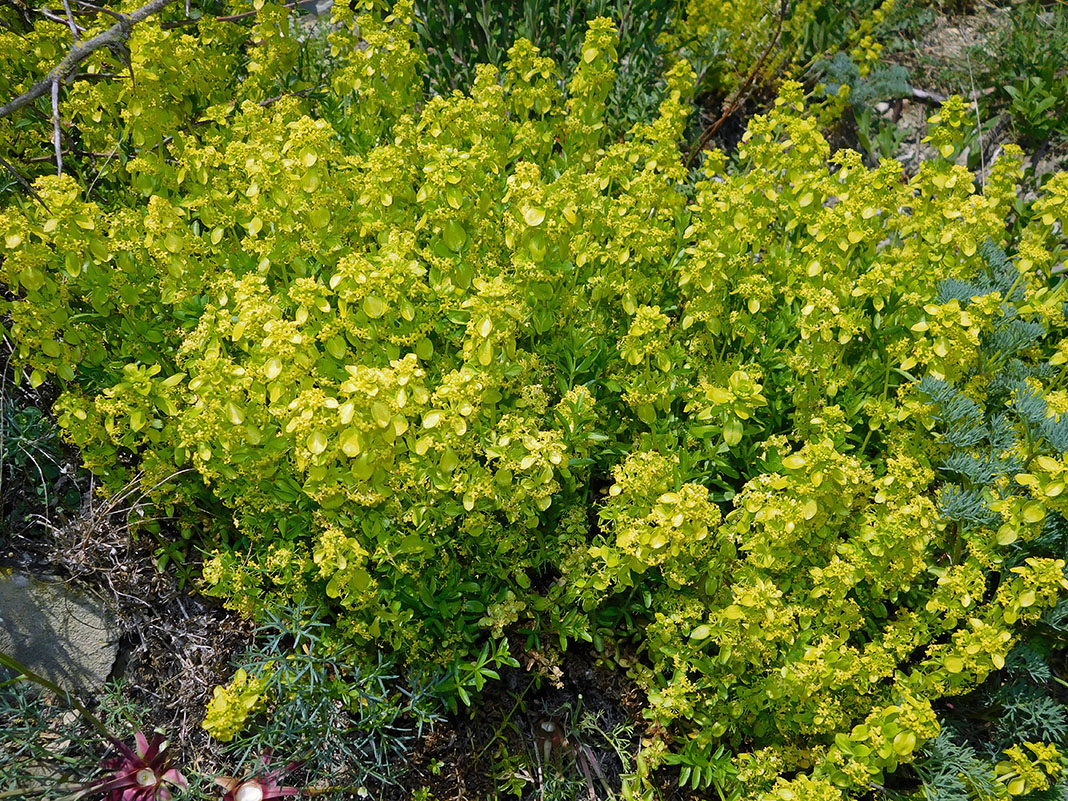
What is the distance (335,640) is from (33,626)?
1.04m

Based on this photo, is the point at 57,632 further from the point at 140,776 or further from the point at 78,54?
the point at 78,54

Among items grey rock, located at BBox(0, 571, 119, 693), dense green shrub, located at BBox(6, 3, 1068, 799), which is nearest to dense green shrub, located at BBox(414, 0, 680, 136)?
dense green shrub, located at BBox(6, 3, 1068, 799)

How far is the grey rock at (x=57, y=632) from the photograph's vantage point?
8.60 ft

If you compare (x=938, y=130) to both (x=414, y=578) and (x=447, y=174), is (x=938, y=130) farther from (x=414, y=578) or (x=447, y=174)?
(x=414, y=578)

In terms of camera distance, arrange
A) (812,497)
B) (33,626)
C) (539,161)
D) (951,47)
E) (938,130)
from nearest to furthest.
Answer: (812,497) → (33,626) → (938,130) → (539,161) → (951,47)

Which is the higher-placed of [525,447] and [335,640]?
[525,447]

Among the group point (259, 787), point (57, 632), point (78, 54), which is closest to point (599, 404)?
point (259, 787)

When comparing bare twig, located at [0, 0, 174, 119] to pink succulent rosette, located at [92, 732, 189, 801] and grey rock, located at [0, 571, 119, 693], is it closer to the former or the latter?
grey rock, located at [0, 571, 119, 693]

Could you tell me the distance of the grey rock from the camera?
103 inches

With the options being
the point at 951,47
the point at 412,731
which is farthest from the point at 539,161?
the point at 951,47

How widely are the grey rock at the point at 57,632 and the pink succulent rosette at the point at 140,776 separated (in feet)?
1.54

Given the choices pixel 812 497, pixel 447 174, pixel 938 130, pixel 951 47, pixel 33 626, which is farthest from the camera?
pixel 951 47

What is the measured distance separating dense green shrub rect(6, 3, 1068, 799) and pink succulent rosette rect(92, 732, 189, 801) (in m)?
0.28

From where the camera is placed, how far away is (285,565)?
236 cm
